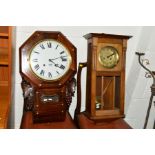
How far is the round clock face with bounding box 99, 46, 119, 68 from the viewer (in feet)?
5.06

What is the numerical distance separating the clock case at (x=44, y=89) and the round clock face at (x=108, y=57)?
0.20 metres

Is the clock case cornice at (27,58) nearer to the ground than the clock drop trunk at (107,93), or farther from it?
farther from it

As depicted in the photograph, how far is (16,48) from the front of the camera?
1.71 m

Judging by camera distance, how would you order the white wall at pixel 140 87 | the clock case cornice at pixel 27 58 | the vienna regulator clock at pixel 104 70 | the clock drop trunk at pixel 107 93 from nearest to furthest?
the clock case cornice at pixel 27 58
the vienna regulator clock at pixel 104 70
the clock drop trunk at pixel 107 93
the white wall at pixel 140 87

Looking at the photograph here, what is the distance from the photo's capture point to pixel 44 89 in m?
1.44

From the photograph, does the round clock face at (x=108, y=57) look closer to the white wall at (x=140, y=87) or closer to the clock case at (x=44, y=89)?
the clock case at (x=44, y=89)

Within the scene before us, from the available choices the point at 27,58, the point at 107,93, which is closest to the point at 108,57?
the point at 107,93

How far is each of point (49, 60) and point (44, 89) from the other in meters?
0.19

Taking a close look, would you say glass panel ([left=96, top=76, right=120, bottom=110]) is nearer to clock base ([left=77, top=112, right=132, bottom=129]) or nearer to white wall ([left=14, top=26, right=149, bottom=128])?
clock base ([left=77, top=112, right=132, bottom=129])

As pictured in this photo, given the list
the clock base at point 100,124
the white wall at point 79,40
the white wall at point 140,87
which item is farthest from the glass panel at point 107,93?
the white wall at point 140,87

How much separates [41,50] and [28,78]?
20 centimetres

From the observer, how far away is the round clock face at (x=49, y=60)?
1.42 metres
